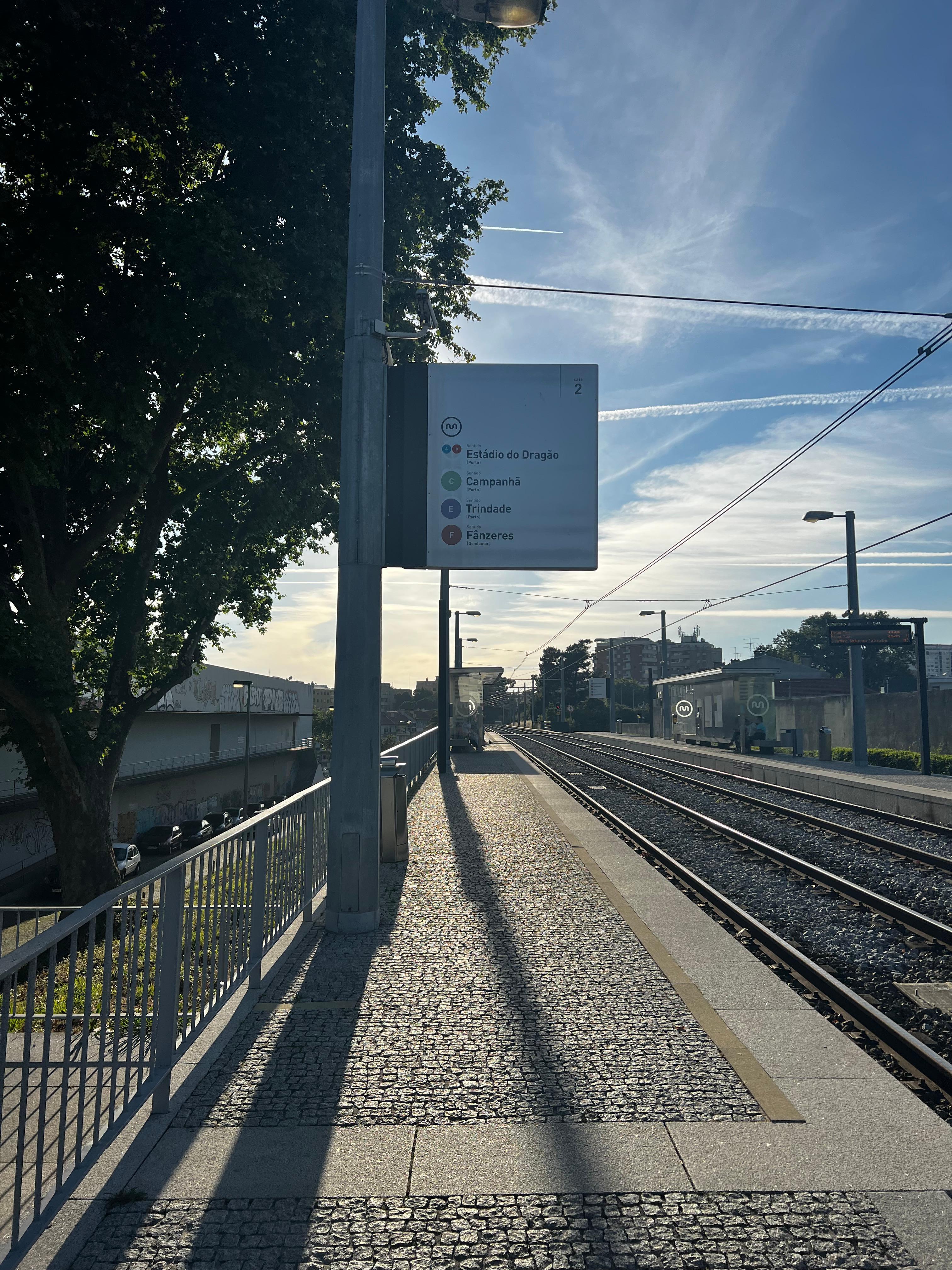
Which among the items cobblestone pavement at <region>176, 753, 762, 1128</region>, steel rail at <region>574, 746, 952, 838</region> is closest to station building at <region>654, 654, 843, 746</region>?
steel rail at <region>574, 746, 952, 838</region>

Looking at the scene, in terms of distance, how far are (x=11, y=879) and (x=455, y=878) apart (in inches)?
1025

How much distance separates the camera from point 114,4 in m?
11.4

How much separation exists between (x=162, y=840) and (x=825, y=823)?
101ft

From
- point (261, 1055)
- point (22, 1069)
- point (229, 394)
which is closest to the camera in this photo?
point (22, 1069)

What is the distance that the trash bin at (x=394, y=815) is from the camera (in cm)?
1055

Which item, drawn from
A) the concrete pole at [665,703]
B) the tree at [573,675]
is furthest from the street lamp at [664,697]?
the tree at [573,675]

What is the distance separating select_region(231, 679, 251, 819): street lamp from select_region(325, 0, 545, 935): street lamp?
1777 cm

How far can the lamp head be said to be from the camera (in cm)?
792

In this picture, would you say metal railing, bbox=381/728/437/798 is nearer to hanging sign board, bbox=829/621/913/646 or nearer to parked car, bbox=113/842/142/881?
parked car, bbox=113/842/142/881

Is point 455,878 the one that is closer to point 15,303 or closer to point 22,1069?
point 22,1069

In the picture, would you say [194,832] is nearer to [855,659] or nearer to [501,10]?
[855,659]

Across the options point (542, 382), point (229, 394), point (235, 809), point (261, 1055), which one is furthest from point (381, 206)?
point (235, 809)

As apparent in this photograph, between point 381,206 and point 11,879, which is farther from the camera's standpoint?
point 11,879

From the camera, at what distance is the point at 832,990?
619 cm
